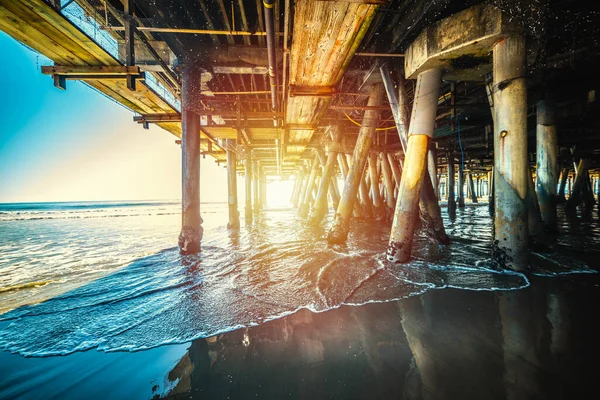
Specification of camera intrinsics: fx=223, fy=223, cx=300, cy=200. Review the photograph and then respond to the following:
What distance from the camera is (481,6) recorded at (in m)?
3.49

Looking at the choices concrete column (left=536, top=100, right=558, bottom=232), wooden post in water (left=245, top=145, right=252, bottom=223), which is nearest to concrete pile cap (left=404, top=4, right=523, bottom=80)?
concrete column (left=536, top=100, right=558, bottom=232)

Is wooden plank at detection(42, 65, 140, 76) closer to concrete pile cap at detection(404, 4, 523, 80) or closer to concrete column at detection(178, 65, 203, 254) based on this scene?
concrete column at detection(178, 65, 203, 254)

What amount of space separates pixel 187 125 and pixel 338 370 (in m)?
5.37

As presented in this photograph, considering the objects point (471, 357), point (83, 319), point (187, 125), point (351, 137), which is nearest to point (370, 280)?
point (471, 357)

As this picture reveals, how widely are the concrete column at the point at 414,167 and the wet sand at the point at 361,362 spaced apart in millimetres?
1728

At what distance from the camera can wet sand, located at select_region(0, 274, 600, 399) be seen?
149 cm

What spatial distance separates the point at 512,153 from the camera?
11.1ft

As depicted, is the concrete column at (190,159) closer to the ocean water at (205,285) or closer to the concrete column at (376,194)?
the ocean water at (205,285)

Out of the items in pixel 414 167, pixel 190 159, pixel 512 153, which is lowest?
pixel 414 167

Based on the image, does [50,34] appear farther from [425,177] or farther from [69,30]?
[425,177]

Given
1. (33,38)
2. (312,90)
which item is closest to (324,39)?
(312,90)

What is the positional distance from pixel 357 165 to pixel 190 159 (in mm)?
4030

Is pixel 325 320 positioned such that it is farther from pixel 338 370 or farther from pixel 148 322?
pixel 148 322

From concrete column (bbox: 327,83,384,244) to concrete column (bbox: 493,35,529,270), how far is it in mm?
2624
